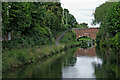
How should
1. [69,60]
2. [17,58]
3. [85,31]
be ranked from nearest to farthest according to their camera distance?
[17,58] < [69,60] < [85,31]

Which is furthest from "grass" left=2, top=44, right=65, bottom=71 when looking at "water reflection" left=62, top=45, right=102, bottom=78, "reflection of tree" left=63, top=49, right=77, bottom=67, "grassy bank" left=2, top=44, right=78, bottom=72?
"water reflection" left=62, top=45, right=102, bottom=78

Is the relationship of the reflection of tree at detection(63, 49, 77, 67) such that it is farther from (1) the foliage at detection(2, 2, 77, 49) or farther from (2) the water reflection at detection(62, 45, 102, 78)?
(1) the foliage at detection(2, 2, 77, 49)

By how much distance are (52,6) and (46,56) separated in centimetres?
1407

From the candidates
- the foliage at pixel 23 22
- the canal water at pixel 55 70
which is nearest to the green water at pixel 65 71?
the canal water at pixel 55 70

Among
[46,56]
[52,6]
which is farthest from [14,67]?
[52,6]

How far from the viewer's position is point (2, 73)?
13.6 meters

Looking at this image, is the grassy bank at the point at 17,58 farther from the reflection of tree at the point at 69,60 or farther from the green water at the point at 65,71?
the reflection of tree at the point at 69,60

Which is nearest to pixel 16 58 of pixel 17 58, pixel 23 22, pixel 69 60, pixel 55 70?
pixel 17 58

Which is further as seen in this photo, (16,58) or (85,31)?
(85,31)

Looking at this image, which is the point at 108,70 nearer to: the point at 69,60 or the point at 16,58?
the point at 16,58

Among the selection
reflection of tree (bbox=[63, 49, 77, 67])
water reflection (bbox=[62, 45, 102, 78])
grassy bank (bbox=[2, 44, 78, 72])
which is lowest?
water reflection (bbox=[62, 45, 102, 78])

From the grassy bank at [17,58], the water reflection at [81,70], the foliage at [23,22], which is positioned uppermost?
the foliage at [23,22]

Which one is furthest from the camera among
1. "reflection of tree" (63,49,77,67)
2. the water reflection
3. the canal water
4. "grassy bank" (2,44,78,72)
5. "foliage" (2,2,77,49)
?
"reflection of tree" (63,49,77,67)

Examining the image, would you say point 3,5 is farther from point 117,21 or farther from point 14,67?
point 117,21
